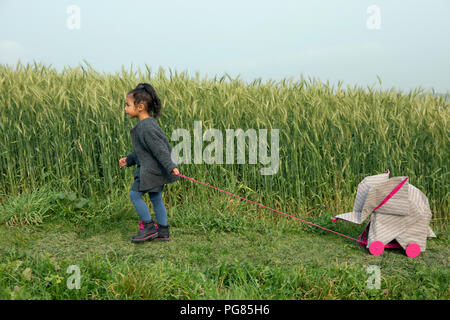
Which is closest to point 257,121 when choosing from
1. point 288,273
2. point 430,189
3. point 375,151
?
point 375,151

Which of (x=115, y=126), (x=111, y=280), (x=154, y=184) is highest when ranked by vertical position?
(x=115, y=126)

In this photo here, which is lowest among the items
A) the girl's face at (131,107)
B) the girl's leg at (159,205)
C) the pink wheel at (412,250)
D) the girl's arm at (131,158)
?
the pink wheel at (412,250)

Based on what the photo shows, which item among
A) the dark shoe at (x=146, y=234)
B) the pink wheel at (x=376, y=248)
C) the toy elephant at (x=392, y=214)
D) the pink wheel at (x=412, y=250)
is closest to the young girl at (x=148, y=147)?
the dark shoe at (x=146, y=234)

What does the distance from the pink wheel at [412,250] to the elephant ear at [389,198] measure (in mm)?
345

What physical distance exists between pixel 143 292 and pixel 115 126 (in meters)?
2.50

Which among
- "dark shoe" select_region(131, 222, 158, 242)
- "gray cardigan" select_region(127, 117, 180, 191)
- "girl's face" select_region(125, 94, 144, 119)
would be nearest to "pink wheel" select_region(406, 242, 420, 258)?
"gray cardigan" select_region(127, 117, 180, 191)

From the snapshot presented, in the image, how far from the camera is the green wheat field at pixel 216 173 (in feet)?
12.5

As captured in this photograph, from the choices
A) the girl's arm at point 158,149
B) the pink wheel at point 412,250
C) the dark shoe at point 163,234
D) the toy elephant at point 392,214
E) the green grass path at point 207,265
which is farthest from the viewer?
the dark shoe at point 163,234

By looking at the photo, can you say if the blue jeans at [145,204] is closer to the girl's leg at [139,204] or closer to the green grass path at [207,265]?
the girl's leg at [139,204]

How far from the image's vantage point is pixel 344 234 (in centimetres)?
436

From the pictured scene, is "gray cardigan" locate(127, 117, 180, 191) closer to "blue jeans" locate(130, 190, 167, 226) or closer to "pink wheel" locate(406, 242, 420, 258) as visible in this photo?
"blue jeans" locate(130, 190, 167, 226)

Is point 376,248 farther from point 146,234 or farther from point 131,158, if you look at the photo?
point 131,158
